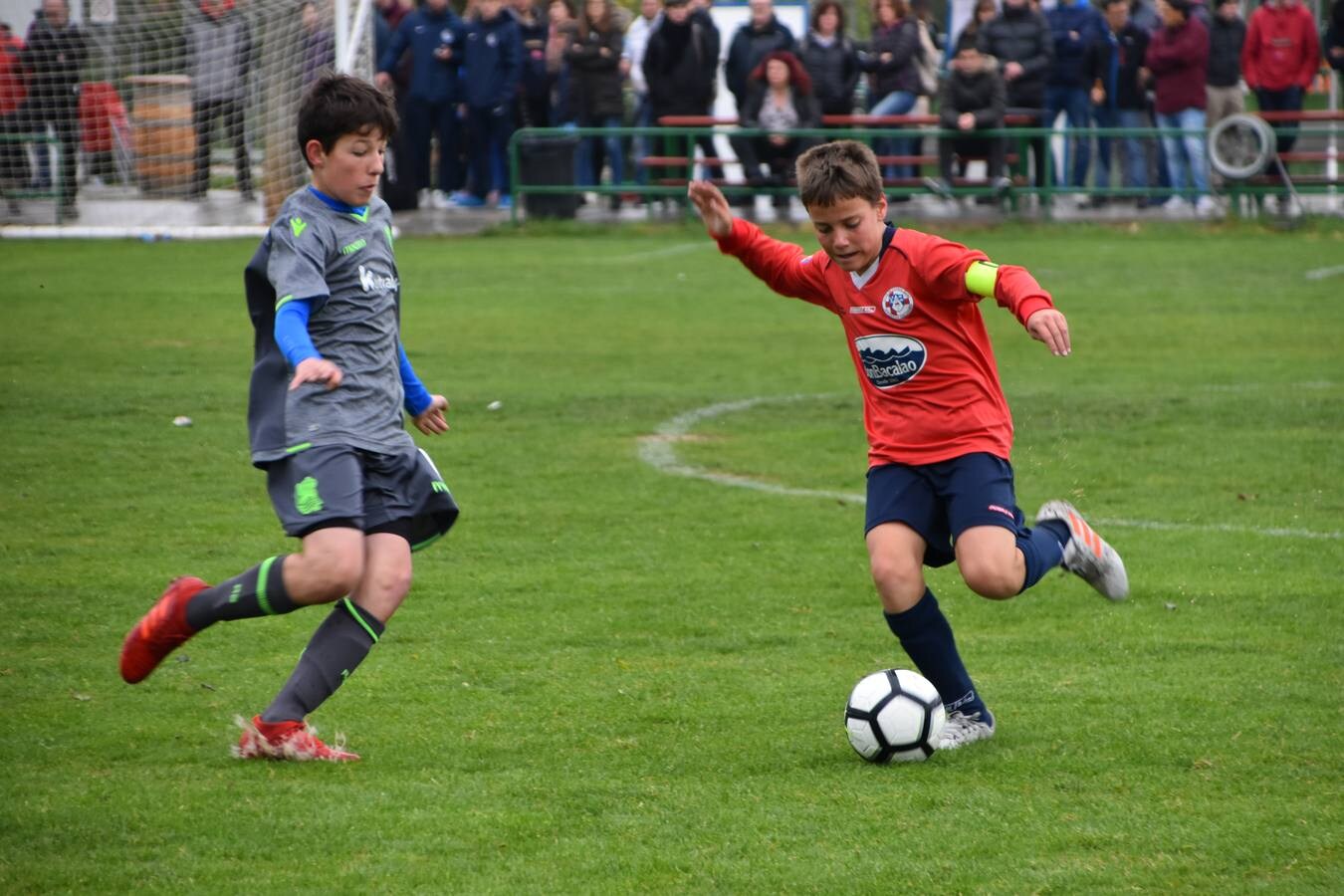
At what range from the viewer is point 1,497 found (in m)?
7.49

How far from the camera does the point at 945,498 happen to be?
15.3 feet

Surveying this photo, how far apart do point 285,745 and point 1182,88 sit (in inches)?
636

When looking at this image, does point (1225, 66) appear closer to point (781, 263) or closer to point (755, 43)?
point (755, 43)

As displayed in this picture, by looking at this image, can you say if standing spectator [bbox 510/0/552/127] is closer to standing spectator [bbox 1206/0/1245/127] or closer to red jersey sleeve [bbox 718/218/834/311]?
standing spectator [bbox 1206/0/1245/127]

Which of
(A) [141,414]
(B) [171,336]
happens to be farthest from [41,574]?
(B) [171,336]

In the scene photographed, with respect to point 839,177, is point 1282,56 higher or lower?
higher

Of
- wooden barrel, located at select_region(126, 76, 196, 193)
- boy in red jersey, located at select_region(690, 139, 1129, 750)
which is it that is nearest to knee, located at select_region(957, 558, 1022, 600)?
boy in red jersey, located at select_region(690, 139, 1129, 750)

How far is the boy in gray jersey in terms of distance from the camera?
4.25 meters

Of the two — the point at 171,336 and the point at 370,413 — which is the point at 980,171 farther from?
the point at 370,413

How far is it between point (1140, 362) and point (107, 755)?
26.8 feet

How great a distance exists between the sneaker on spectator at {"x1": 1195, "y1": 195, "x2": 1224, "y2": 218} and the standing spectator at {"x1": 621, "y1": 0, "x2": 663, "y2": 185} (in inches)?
239

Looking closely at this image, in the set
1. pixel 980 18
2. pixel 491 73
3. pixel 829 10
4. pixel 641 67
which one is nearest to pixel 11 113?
pixel 491 73

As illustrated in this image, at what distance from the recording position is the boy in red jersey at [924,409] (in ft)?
14.8

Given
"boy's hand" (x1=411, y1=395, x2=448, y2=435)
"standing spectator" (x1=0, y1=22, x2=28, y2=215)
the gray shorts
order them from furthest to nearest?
"standing spectator" (x1=0, y1=22, x2=28, y2=215) < "boy's hand" (x1=411, y1=395, x2=448, y2=435) < the gray shorts
